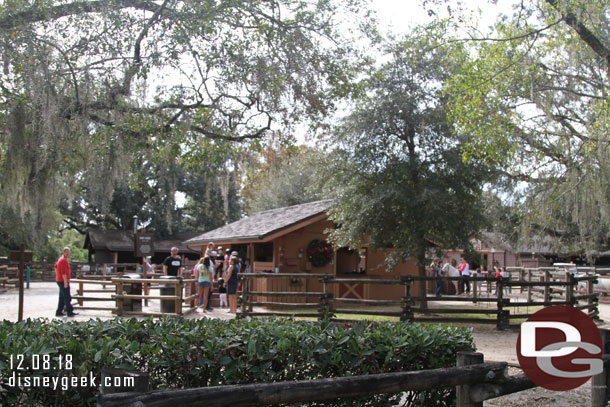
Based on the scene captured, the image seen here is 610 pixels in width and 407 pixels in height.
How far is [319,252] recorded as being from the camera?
18.4 metres

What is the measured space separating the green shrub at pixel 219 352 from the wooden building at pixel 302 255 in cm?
1213

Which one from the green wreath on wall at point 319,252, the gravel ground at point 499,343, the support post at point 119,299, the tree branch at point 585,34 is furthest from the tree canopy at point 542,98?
the support post at point 119,299

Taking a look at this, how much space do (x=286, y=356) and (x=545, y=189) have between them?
1330 centimetres

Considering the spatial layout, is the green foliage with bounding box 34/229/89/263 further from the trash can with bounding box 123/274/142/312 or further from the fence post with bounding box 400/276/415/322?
the fence post with bounding box 400/276/415/322

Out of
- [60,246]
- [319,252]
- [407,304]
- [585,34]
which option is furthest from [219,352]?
[60,246]

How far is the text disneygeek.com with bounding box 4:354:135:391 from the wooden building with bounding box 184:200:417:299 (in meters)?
13.1

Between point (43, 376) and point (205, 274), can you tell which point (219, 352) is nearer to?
point (43, 376)

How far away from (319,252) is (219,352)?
47.5 feet

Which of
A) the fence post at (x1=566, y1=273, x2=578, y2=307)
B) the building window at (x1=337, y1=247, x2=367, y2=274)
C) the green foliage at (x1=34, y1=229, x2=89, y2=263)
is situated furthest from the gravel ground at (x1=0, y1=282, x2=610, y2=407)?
the green foliage at (x1=34, y1=229, x2=89, y2=263)

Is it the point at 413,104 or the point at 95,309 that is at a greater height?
the point at 413,104

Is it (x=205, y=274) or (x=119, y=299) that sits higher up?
(x=205, y=274)

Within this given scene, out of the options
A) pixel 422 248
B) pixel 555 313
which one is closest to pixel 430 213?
pixel 422 248

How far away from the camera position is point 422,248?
14.9 m

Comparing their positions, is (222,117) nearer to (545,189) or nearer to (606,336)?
(606,336)
